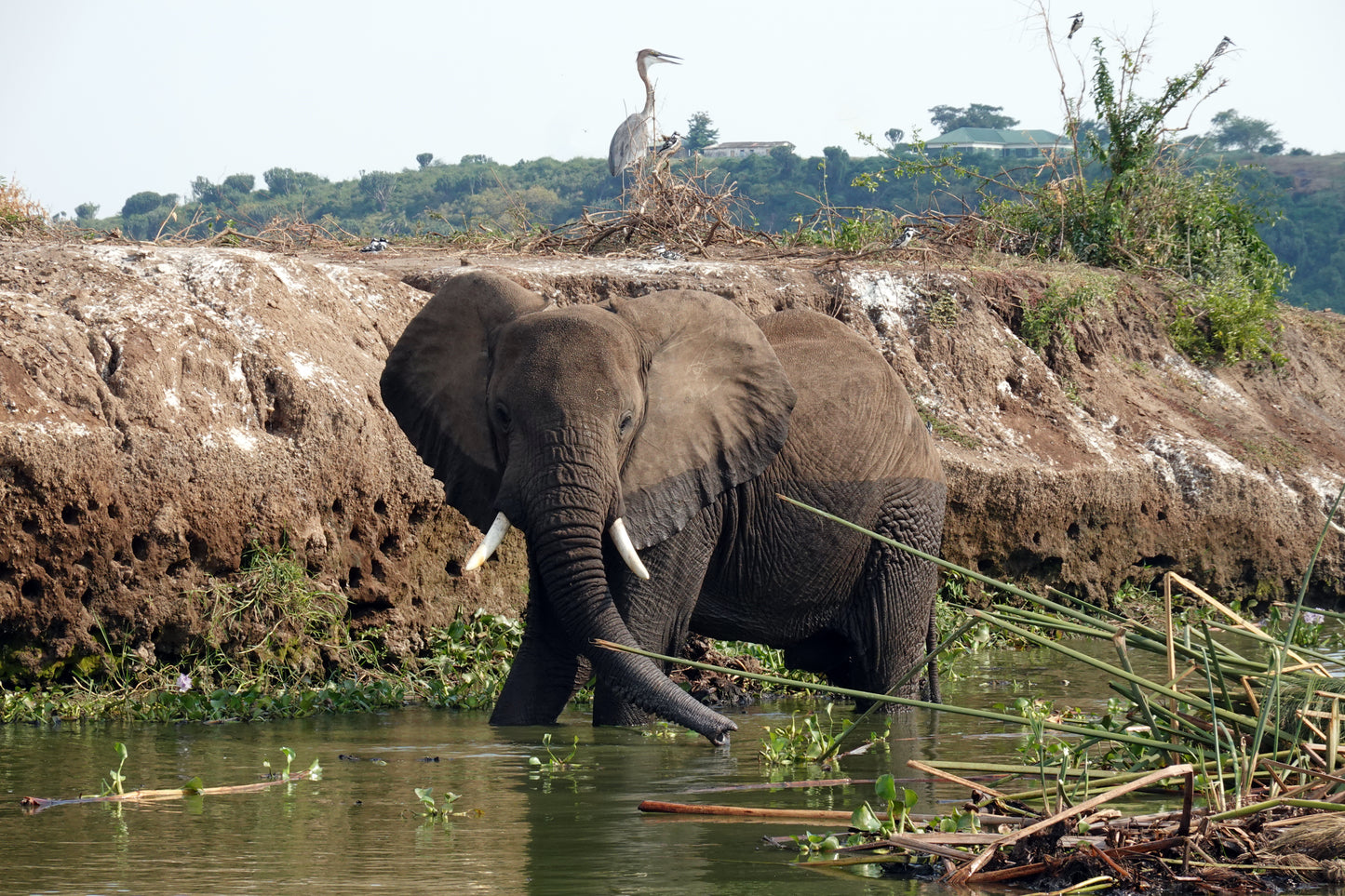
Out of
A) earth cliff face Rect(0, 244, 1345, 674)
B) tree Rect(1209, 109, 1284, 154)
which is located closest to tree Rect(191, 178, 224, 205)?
earth cliff face Rect(0, 244, 1345, 674)

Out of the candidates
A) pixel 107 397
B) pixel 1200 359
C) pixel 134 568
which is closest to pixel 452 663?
pixel 134 568

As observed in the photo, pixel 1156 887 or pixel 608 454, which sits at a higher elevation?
pixel 608 454

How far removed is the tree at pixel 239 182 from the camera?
56378mm

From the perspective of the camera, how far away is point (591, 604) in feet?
20.3

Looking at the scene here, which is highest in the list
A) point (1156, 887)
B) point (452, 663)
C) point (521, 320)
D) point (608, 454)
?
point (521, 320)

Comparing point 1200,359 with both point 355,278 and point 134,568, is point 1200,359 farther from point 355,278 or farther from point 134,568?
point 134,568

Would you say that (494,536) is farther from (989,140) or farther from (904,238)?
(989,140)

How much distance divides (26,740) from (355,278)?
4.70 meters

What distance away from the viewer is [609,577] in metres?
6.73

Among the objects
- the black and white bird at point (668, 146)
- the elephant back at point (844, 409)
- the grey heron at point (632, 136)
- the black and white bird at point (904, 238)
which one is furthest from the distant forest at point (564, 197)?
the elephant back at point (844, 409)

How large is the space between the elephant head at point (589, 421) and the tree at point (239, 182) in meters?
51.2

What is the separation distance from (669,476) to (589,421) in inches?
26.3

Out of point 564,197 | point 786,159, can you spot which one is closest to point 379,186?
point 564,197

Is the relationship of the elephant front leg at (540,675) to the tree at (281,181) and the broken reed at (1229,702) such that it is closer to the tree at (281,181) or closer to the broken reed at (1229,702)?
the broken reed at (1229,702)
